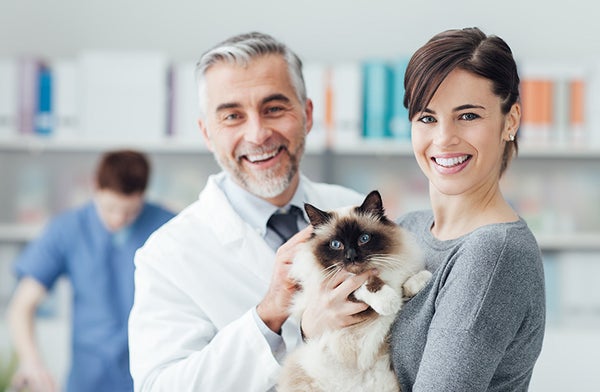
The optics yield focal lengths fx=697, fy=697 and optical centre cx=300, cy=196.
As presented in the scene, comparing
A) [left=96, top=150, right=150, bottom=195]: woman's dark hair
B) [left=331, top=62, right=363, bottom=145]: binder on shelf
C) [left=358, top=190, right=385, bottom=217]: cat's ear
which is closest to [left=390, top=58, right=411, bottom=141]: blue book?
[left=331, top=62, right=363, bottom=145]: binder on shelf

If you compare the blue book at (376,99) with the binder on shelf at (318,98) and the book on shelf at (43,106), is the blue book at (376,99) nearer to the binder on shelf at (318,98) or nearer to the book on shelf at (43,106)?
the binder on shelf at (318,98)

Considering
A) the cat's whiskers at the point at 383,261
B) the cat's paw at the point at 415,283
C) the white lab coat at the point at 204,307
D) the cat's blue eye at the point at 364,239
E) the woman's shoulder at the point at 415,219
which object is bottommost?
the white lab coat at the point at 204,307

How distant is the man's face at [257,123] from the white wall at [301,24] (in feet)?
7.52

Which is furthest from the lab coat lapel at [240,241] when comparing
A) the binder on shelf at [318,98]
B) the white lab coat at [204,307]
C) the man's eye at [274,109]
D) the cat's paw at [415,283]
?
the binder on shelf at [318,98]

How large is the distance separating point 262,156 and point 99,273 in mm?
1714

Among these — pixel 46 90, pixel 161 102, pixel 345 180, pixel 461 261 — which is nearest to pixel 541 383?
pixel 345 180

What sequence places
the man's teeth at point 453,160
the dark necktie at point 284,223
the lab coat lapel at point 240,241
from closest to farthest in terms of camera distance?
the man's teeth at point 453,160, the lab coat lapel at point 240,241, the dark necktie at point 284,223

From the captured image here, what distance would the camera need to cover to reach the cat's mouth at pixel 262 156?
5.87 ft

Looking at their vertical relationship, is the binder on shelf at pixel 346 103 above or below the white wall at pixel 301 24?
below

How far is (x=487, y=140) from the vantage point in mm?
1245

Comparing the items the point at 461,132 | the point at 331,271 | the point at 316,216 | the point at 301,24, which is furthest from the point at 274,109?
the point at 301,24

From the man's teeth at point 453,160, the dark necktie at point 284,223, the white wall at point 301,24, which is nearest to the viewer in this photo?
the man's teeth at point 453,160

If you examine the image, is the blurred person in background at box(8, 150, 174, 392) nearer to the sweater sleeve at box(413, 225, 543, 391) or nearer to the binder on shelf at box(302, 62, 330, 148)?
the binder on shelf at box(302, 62, 330, 148)

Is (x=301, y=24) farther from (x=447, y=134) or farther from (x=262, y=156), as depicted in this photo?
(x=447, y=134)
